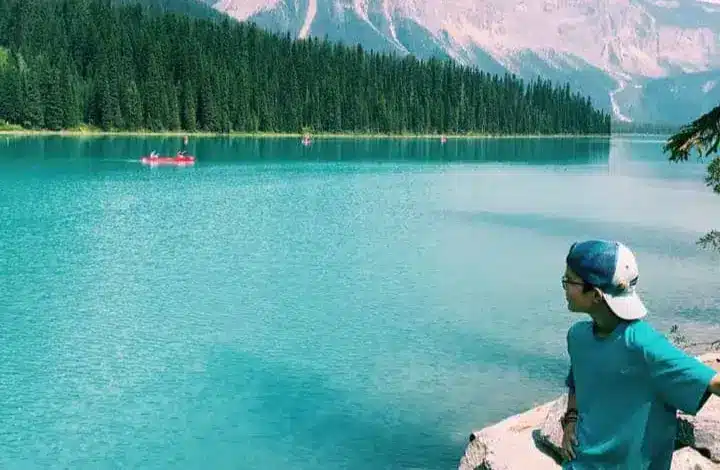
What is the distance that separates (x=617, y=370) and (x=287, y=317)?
24.5 meters

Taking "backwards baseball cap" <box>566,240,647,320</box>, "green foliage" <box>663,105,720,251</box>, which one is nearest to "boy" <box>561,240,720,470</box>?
"backwards baseball cap" <box>566,240,647,320</box>

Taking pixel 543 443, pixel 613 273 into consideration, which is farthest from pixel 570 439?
pixel 543 443

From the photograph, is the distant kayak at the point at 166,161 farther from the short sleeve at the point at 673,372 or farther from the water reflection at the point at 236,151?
the short sleeve at the point at 673,372

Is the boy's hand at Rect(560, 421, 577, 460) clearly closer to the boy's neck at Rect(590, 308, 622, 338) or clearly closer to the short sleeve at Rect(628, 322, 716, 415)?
the boy's neck at Rect(590, 308, 622, 338)

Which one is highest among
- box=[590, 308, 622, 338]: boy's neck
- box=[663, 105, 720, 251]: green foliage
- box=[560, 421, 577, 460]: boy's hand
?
box=[663, 105, 720, 251]: green foliage

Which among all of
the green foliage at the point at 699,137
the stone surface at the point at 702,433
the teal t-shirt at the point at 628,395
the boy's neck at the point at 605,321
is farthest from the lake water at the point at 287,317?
the boy's neck at the point at 605,321

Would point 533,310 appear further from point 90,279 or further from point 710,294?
point 90,279

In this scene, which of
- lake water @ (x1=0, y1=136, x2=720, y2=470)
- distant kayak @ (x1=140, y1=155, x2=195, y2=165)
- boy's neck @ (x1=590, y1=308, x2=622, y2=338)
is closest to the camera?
boy's neck @ (x1=590, y1=308, x2=622, y2=338)

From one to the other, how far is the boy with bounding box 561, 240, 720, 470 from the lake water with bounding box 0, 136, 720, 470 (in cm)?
1210

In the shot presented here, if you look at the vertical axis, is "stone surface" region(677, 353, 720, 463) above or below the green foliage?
below

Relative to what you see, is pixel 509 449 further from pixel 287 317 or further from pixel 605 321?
pixel 287 317

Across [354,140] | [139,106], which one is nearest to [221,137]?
[139,106]

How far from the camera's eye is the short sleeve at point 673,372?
15.7 ft

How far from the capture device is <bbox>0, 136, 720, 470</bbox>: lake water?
18734mm
